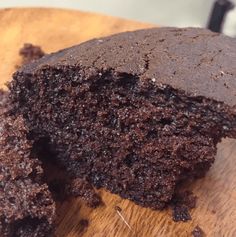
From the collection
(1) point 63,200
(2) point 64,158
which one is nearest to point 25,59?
(2) point 64,158

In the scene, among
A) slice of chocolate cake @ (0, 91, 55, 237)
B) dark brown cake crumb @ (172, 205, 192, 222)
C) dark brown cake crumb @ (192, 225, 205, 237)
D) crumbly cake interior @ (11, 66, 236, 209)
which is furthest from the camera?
dark brown cake crumb @ (172, 205, 192, 222)

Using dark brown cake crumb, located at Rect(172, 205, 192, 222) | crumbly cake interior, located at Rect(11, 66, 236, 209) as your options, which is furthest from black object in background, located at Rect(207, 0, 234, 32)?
dark brown cake crumb, located at Rect(172, 205, 192, 222)

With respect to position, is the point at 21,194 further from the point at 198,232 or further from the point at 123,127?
the point at 198,232

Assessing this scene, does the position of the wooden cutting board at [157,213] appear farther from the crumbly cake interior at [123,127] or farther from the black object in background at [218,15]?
the black object in background at [218,15]

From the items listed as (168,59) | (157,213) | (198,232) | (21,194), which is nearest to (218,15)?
(168,59)

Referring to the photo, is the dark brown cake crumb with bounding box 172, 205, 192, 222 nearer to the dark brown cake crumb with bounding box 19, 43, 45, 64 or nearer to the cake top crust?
the cake top crust

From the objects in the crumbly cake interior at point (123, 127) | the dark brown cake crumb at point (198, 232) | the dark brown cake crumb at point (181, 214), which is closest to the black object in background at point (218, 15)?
the crumbly cake interior at point (123, 127)

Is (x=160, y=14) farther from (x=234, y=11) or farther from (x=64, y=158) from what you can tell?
(x=64, y=158)
